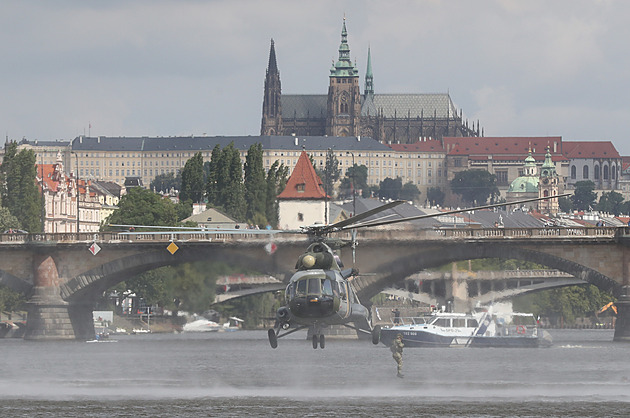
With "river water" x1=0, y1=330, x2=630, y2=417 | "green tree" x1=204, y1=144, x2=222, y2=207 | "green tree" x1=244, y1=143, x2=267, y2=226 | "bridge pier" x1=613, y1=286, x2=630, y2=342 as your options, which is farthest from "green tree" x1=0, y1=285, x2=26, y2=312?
"bridge pier" x1=613, y1=286, x2=630, y2=342

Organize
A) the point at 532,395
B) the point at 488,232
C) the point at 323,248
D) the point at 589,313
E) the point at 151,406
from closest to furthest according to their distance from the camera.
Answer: the point at 323,248, the point at 151,406, the point at 532,395, the point at 488,232, the point at 589,313

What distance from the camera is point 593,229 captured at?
5027 inches

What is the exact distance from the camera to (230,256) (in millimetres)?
110812

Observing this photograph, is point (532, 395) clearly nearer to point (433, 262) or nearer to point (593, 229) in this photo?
point (433, 262)

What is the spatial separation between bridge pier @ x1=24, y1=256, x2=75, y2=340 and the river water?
6.25ft

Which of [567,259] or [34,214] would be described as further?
[34,214]

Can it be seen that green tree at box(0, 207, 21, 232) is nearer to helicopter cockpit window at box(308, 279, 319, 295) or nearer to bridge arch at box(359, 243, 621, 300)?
bridge arch at box(359, 243, 621, 300)

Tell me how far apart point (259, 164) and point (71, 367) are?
74.1m

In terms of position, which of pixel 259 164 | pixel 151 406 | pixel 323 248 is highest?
pixel 259 164

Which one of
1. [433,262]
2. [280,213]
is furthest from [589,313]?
[433,262]

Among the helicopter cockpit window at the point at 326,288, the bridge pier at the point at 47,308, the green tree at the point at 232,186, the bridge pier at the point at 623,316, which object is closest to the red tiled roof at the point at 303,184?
the green tree at the point at 232,186

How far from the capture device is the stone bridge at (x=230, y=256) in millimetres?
115375

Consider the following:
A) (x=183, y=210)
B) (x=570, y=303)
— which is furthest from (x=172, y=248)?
(x=570, y=303)

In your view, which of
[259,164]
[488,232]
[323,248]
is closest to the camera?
[323,248]
